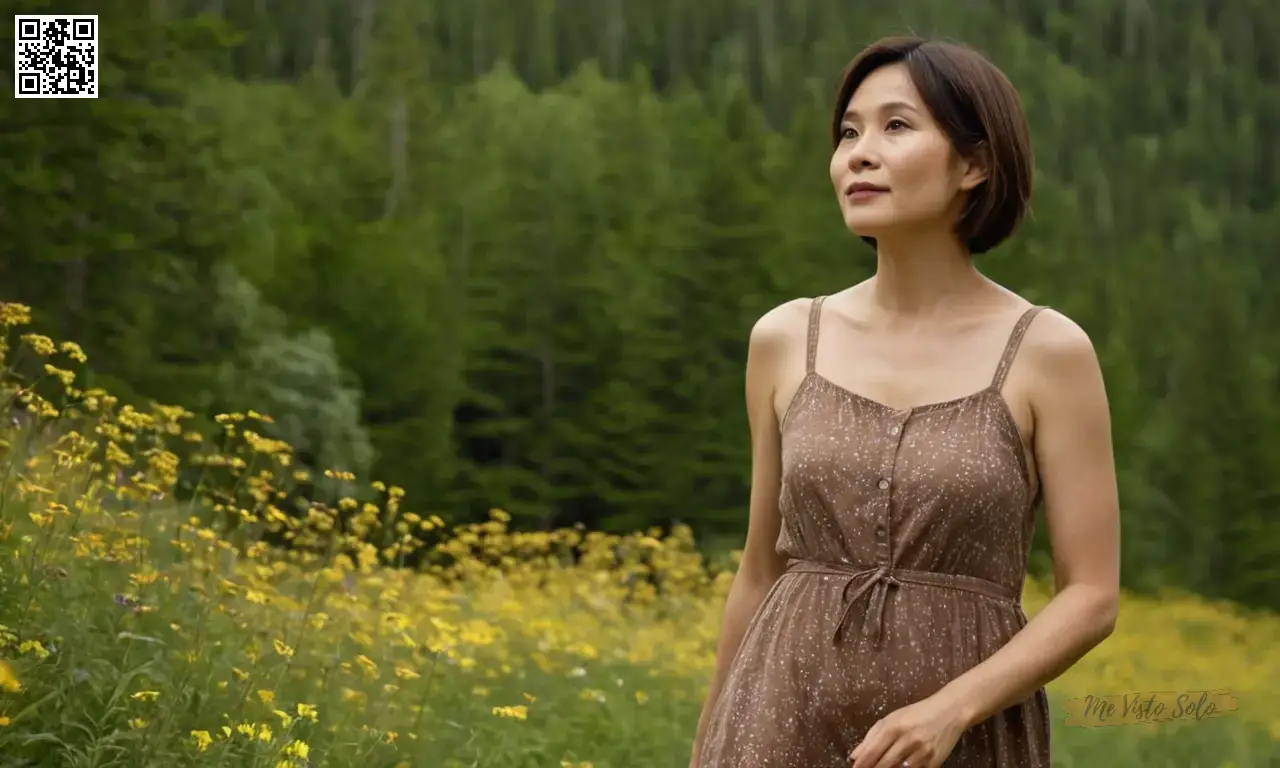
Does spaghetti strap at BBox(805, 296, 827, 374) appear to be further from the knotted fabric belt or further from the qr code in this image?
the qr code

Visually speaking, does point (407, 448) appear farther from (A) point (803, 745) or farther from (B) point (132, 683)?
(A) point (803, 745)

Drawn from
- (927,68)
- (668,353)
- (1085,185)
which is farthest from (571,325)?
(927,68)

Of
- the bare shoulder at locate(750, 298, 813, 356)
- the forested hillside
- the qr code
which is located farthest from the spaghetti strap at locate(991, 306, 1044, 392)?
the forested hillside

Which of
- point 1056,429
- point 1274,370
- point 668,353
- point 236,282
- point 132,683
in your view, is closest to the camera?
point 1056,429

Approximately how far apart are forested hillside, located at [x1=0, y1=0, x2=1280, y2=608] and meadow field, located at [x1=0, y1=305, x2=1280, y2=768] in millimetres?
6221

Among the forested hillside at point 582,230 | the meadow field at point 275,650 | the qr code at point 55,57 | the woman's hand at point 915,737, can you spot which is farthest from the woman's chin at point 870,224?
the forested hillside at point 582,230

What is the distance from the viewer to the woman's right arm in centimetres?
167

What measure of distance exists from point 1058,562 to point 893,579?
6.2 inches

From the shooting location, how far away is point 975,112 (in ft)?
5.01

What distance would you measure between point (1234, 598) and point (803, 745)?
1527cm

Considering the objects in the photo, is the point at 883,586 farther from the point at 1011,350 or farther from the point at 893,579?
the point at 1011,350

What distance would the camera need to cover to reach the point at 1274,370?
55.9 ft

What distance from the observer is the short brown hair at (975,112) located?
1.52 meters

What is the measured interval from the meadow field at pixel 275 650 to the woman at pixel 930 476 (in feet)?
4.03
